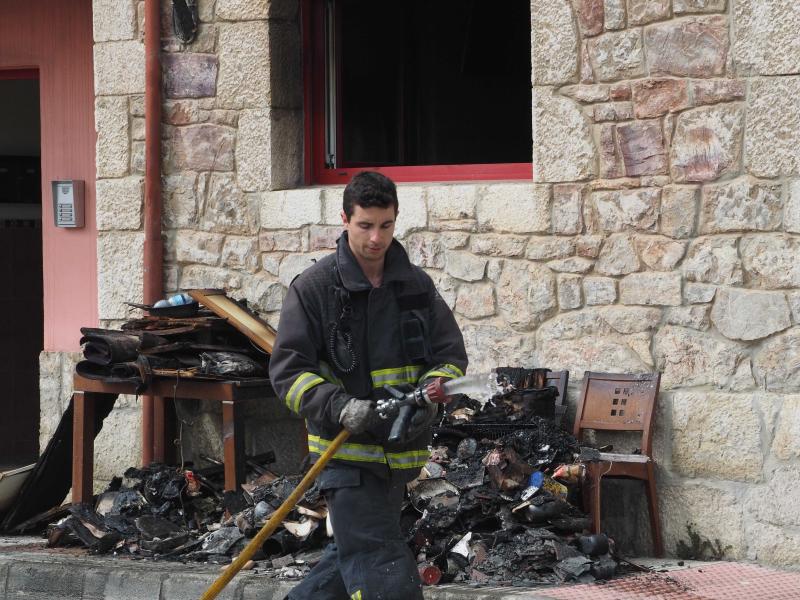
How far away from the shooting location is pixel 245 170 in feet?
26.1

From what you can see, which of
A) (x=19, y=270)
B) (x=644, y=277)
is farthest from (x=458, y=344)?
(x=19, y=270)

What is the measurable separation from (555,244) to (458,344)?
88.7 inches

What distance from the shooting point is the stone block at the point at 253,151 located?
787 cm

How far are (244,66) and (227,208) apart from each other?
0.84 metres

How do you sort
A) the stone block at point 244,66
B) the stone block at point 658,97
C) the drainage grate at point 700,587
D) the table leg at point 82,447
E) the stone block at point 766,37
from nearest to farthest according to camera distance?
1. the drainage grate at point 700,587
2. the stone block at point 766,37
3. the stone block at point 658,97
4. the table leg at point 82,447
5. the stone block at point 244,66

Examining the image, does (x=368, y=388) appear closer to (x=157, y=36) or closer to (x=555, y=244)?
(x=555, y=244)

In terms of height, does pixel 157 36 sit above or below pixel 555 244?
above

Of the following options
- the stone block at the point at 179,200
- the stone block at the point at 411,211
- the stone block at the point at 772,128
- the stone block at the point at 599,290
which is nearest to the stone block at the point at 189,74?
the stone block at the point at 179,200

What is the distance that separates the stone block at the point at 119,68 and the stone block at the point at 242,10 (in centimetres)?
61

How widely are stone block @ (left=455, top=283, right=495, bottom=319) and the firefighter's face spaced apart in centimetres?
254

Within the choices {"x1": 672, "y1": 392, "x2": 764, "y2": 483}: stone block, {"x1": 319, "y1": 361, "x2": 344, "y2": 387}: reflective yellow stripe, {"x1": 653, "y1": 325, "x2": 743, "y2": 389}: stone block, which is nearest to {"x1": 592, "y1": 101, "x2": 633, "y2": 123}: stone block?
{"x1": 653, "y1": 325, "x2": 743, "y2": 389}: stone block

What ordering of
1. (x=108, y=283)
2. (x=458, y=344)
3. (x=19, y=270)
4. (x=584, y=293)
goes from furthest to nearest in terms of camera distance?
(x=19, y=270) < (x=108, y=283) < (x=584, y=293) < (x=458, y=344)

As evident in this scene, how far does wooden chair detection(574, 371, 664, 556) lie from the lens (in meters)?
6.50

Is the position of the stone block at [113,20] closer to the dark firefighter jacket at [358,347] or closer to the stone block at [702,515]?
the dark firefighter jacket at [358,347]
